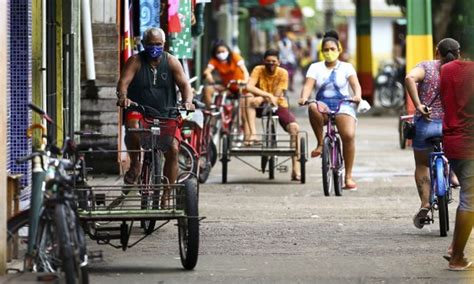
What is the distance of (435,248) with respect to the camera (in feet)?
38.2

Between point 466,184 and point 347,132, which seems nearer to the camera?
point 466,184

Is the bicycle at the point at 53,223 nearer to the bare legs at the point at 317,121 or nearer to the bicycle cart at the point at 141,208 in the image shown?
the bicycle cart at the point at 141,208

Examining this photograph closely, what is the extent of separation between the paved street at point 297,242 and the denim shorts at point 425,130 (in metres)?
0.84

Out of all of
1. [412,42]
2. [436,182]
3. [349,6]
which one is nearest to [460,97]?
[436,182]

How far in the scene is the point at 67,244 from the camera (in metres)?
8.06

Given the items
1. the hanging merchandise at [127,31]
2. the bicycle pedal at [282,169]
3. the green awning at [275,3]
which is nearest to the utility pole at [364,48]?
the green awning at [275,3]

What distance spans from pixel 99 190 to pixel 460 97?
2835mm

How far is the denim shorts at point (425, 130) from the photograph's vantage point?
12.4m

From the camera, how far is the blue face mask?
12266 mm

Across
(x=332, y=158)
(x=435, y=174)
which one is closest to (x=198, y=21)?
(x=332, y=158)

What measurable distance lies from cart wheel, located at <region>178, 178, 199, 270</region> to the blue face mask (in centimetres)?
222

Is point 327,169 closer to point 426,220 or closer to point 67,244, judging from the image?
point 426,220

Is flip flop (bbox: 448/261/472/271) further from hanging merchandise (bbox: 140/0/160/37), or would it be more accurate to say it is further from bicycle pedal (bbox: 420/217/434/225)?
hanging merchandise (bbox: 140/0/160/37)

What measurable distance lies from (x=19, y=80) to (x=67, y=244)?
183 inches
